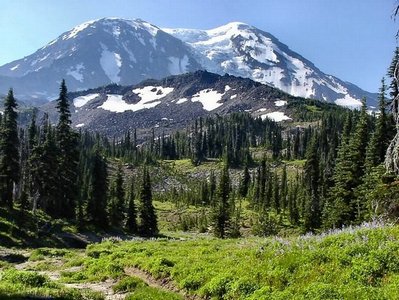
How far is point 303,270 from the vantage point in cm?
1434

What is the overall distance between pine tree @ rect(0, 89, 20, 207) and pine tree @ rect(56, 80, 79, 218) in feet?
20.7

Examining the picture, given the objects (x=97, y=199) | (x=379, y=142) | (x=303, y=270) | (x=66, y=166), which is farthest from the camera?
(x=97, y=199)

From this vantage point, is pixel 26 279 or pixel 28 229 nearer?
pixel 26 279

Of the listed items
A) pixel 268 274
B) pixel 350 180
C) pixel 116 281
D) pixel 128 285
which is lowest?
pixel 116 281

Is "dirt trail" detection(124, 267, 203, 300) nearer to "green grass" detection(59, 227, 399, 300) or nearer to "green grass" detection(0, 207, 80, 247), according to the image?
"green grass" detection(59, 227, 399, 300)

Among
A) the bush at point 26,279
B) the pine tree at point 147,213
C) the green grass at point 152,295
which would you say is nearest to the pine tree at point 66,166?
the pine tree at point 147,213

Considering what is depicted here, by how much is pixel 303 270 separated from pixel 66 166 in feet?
182

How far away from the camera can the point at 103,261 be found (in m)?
24.0

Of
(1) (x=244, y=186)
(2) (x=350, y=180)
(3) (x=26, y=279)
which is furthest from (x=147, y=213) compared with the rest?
(1) (x=244, y=186)

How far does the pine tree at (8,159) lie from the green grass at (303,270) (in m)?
42.6

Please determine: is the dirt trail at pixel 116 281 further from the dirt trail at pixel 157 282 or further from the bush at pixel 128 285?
the bush at pixel 128 285

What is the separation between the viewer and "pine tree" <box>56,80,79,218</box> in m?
63.4

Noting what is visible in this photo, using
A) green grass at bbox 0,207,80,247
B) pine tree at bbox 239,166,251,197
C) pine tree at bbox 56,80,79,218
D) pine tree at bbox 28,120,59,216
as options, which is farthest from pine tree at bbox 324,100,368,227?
pine tree at bbox 239,166,251,197

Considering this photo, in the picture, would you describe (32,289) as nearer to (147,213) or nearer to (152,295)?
(152,295)
